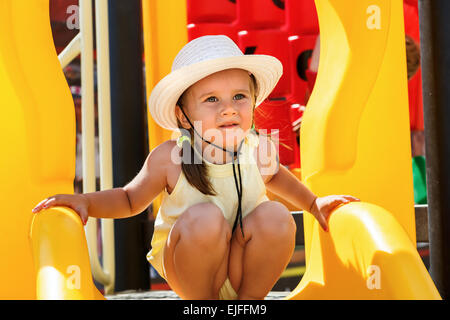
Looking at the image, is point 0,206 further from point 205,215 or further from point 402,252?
point 402,252

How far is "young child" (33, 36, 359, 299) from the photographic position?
37.3 inches

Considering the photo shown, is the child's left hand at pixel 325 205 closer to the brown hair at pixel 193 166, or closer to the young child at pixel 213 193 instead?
the young child at pixel 213 193

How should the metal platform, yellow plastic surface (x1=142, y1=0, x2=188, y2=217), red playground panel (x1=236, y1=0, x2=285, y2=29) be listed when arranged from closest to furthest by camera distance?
the metal platform → yellow plastic surface (x1=142, y1=0, x2=188, y2=217) → red playground panel (x1=236, y1=0, x2=285, y2=29)

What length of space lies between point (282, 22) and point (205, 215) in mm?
1032

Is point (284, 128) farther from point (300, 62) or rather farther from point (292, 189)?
point (292, 189)

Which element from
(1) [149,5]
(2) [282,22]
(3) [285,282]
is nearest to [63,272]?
(1) [149,5]

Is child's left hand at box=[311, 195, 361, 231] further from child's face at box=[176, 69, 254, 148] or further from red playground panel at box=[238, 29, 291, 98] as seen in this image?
red playground panel at box=[238, 29, 291, 98]

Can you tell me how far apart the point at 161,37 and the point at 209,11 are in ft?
0.80

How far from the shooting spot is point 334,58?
3.84ft

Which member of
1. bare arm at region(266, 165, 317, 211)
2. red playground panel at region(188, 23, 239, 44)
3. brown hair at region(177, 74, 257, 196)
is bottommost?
bare arm at region(266, 165, 317, 211)

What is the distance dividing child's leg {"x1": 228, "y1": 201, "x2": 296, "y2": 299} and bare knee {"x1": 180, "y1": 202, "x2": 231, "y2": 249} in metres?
0.05

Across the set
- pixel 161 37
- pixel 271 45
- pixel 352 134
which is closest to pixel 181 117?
pixel 352 134

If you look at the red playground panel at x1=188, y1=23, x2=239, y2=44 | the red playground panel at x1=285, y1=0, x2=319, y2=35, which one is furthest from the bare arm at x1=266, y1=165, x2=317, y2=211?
the red playground panel at x1=285, y1=0, x2=319, y2=35
